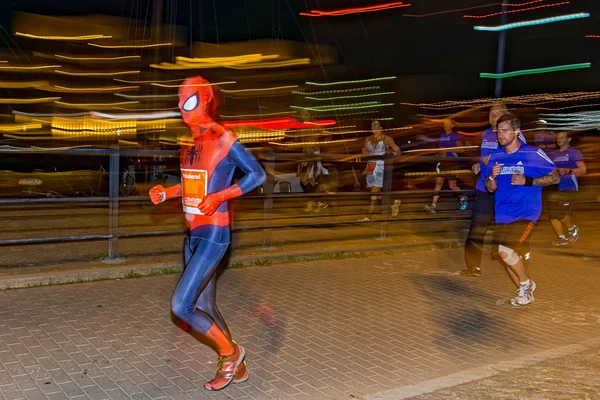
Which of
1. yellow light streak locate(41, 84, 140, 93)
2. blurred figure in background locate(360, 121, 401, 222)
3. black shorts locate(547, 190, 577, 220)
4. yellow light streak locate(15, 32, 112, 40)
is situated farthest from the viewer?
yellow light streak locate(15, 32, 112, 40)

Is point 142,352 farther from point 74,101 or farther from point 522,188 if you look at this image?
point 74,101

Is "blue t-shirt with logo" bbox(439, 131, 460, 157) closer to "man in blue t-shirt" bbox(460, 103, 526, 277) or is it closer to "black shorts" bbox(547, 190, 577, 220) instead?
"black shorts" bbox(547, 190, 577, 220)

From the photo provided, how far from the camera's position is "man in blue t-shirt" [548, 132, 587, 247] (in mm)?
11453

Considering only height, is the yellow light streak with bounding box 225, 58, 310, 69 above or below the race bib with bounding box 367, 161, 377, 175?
above

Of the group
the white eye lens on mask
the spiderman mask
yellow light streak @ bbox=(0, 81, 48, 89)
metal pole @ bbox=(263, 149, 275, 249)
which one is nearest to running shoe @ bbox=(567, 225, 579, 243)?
metal pole @ bbox=(263, 149, 275, 249)

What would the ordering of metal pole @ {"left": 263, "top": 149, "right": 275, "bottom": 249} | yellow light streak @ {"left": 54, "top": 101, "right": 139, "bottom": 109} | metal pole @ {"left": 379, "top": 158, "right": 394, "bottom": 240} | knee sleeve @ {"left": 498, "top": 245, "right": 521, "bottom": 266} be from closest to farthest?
1. knee sleeve @ {"left": 498, "top": 245, "right": 521, "bottom": 266}
2. metal pole @ {"left": 263, "top": 149, "right": 275, "bottom": 249}
3. metal pole @ {"left": 379, "top": 158, "right": 394, "bottom": 240}
4. yellow light streak @ {"left": 54, "top": 101, "right": 139, "bottom": 109}

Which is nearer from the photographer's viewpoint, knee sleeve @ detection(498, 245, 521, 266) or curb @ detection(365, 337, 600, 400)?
curb @ detection(365, 337, 600, 400)

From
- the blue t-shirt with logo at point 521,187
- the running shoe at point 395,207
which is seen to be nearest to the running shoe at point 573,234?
the running shoe at point 395,207

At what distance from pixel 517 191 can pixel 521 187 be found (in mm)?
59

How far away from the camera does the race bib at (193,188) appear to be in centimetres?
449

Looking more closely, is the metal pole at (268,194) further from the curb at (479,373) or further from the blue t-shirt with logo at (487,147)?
the curb at (479,373)

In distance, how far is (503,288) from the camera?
8359mm

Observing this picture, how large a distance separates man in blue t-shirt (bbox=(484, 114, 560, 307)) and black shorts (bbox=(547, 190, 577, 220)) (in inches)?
186

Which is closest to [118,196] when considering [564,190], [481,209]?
[481,209]
